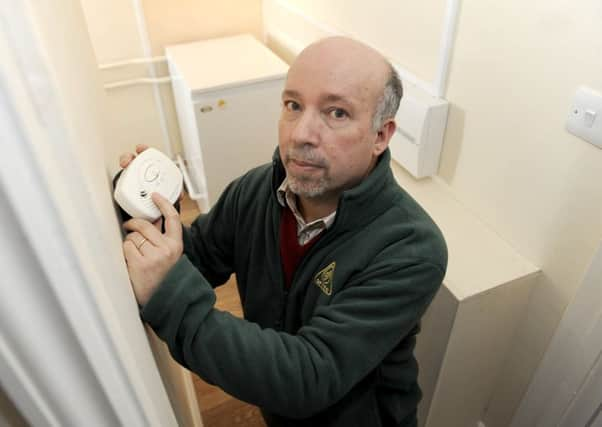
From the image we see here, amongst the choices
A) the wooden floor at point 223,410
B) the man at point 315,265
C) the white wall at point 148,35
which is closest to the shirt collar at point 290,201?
the man at point 315,265

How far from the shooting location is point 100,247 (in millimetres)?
343

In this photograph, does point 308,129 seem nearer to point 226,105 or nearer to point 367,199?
point 367,199

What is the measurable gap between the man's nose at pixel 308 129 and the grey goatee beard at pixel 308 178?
0.05ft

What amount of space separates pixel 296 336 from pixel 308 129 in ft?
1.22

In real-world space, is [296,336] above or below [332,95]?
below

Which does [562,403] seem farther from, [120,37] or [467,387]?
[120,37]

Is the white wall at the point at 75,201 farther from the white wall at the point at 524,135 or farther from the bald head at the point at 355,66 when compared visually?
the white wall at the point at 524,135

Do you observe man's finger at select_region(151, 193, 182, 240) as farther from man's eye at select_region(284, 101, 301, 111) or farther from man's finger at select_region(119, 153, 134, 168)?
man's eye at select_region(284, 101, 301, 111)

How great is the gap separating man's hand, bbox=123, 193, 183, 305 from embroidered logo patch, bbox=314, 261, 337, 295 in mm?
329

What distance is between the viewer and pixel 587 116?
941mm

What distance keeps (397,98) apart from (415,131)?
19.1 inches

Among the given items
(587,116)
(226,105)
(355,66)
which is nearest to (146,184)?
(355,66)

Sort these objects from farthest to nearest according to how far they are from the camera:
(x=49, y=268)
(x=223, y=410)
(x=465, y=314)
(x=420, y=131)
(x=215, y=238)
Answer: (x=223, y=410)
(x=420, y=131)
(x=465, y=314)
(x=215, y=238)
(x=49, y=268)

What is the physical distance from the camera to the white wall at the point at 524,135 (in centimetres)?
98
